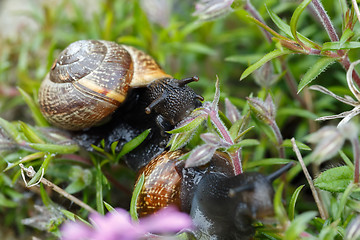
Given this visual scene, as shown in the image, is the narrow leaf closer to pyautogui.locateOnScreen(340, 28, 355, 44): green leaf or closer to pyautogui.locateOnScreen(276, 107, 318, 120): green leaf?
pyautogui.locateOnScreen(340, 28, 355, 44): green leaf

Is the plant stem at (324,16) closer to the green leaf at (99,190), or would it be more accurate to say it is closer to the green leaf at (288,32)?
the green leaf at (288,32)

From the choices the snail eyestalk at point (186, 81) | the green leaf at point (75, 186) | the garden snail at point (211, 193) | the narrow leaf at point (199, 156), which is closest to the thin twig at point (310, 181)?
the garden snail at point (211, 193)

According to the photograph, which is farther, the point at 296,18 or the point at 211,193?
the point at 211,193


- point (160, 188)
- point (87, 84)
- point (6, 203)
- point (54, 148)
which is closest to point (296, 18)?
point (160, 188)

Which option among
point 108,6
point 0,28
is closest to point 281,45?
point 108,6

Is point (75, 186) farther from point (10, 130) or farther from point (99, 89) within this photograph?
point (99, 89)

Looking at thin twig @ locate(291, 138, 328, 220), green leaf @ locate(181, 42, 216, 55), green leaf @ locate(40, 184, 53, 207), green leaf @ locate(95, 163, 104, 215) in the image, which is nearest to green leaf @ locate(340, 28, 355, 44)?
thin twig @ locate(291, 138, 328, 220)

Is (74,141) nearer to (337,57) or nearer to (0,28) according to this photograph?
(337,57)

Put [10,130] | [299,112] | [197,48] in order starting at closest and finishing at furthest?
[10,130] → [299,112] → [197,48]
